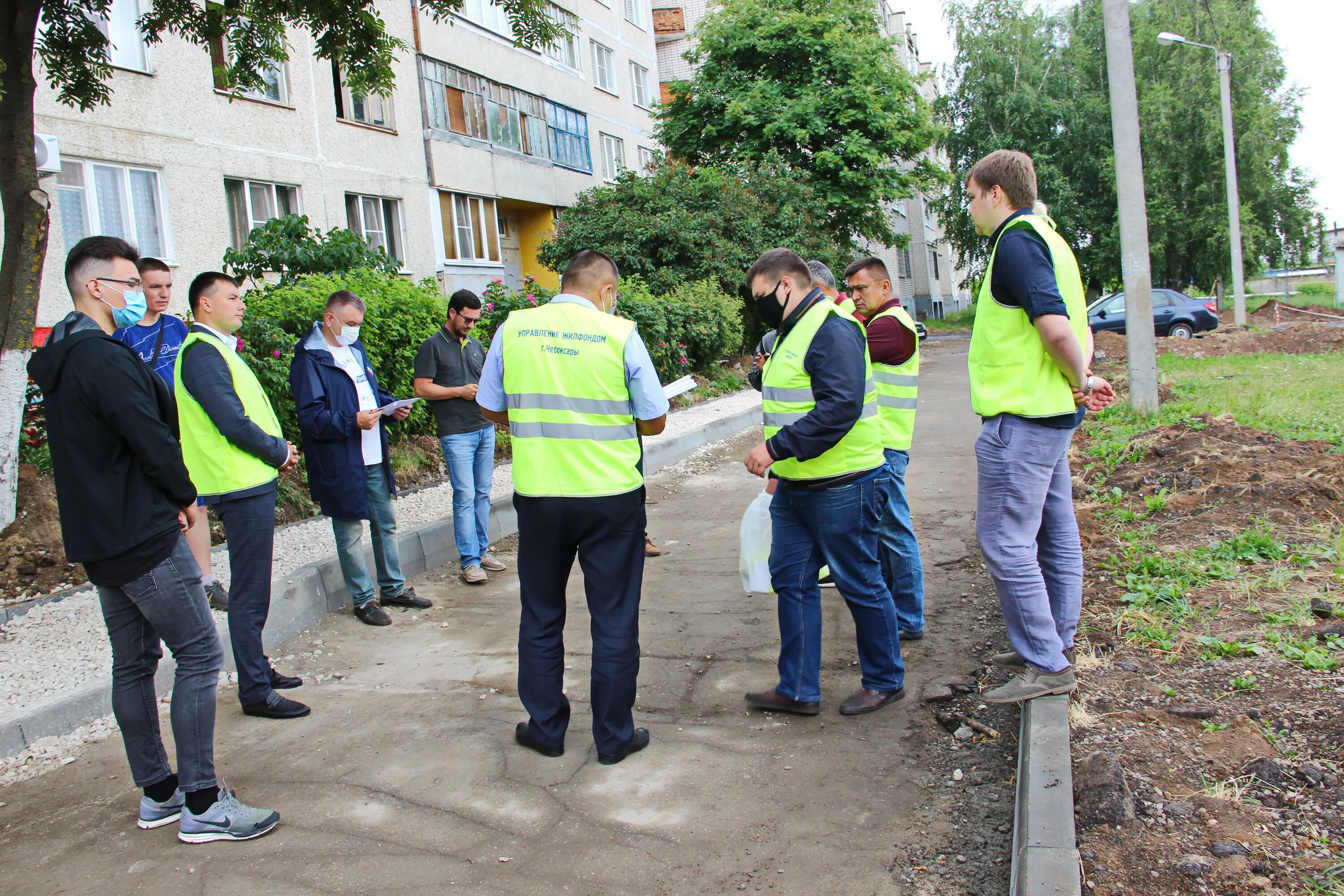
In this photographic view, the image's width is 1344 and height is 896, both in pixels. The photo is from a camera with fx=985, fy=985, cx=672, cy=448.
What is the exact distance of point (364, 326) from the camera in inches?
381

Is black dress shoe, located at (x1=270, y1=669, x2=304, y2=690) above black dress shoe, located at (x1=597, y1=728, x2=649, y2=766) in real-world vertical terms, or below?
above

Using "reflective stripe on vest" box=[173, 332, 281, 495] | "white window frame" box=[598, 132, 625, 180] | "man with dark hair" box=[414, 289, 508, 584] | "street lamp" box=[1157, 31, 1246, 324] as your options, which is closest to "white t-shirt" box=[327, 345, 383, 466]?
"man with dark hair" box=[414, 289, 508, 584]

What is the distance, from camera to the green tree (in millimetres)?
28859

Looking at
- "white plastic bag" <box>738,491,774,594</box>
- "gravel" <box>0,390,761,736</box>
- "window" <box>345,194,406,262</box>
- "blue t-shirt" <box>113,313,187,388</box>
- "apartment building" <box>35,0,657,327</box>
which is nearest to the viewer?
"gravel" <box>0,390,761,736</box>

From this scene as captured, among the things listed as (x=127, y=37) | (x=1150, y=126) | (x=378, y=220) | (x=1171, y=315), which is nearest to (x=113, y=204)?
(x=127, y=37)

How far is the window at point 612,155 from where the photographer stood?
105 ft

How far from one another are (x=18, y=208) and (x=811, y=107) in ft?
82.0

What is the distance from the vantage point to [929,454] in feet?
36.7

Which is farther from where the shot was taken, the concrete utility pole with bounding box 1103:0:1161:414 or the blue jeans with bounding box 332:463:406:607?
the concrete utility pole with bounding box 1103:0:1161:414

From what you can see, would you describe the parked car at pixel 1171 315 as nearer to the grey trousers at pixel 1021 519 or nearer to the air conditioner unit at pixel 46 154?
the air conditioner unit at pixel 46 154

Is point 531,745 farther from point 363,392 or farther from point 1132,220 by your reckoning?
point 1132,220

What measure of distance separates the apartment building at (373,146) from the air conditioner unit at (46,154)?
2.32 ft

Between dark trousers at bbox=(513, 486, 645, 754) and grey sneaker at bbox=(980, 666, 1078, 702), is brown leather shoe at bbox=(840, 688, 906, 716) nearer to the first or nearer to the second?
grey sneaker at bbox=(980, 666, 1078, 702)

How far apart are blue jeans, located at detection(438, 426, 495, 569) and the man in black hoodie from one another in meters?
3.11
